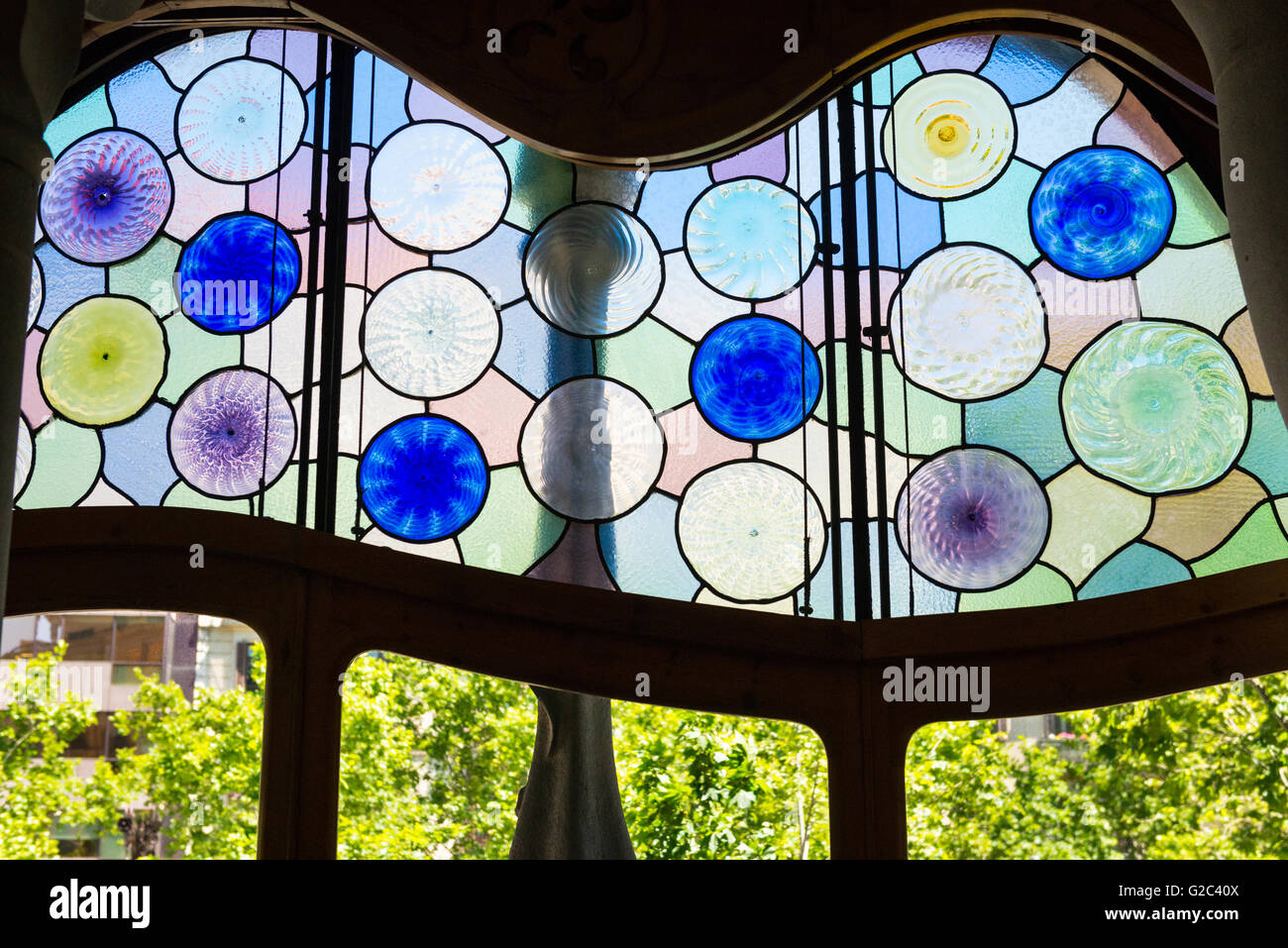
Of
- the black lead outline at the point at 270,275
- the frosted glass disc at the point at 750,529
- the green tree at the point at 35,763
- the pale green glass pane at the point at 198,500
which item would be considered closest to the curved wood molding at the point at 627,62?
the black lead outline at the point at 270,275

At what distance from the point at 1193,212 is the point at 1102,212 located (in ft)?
1.01

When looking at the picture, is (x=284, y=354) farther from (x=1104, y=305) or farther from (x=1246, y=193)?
(x=1246, y=193)

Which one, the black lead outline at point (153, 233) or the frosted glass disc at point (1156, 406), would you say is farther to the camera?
the black lead outline at point (153, 233)

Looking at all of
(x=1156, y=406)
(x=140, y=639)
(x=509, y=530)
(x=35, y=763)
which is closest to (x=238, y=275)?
(x=509, y=530)

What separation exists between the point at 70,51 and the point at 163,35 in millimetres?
3039

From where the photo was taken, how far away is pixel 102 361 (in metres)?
4.40

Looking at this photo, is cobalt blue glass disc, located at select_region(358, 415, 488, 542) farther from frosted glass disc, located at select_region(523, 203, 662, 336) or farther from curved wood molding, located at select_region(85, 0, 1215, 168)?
curved wood molding, located at select_region(85, 0, 1215, 168)

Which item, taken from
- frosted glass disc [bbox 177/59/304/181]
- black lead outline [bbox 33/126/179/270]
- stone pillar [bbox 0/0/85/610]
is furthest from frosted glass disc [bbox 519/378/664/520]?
stone pillar [bbox 0/0/85/610]

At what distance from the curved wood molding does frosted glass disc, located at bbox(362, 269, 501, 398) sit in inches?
32.8

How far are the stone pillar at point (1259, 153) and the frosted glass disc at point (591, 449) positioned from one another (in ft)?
8.00

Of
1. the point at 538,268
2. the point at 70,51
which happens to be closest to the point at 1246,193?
the point at 70,51

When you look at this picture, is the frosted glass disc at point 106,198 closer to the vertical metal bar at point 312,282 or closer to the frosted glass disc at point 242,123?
the frosted glass disc at point 242,123

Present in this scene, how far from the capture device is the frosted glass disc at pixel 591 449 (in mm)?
4234
